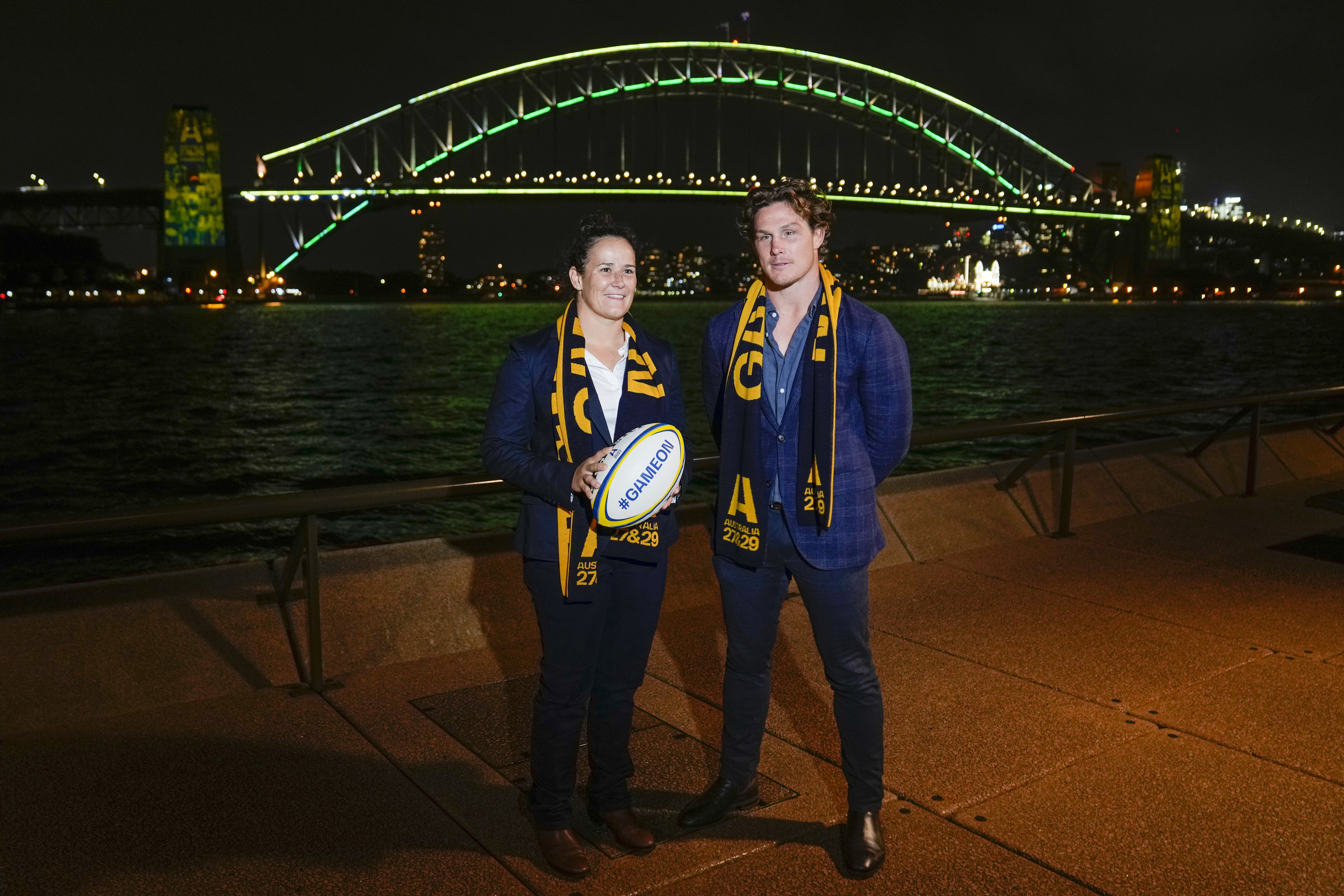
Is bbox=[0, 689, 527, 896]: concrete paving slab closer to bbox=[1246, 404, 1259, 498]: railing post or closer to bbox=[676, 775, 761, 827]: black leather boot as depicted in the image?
bbox=[676, 775, 761, 827]: black leather boot

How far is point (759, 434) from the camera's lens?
109 inches

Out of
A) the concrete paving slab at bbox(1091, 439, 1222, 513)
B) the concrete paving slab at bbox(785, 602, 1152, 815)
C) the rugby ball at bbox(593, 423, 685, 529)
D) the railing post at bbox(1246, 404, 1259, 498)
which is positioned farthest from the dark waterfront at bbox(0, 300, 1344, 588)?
the railing post at bbox(1246, 404, 1259, 498)

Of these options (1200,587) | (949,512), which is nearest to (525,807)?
(1200,587)

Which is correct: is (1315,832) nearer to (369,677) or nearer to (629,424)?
(629,424)

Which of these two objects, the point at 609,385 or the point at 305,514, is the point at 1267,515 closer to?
the point at 609,385

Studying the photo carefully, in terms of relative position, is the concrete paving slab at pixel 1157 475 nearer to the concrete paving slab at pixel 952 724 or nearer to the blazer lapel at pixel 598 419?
the concrete paving slab at pixel 952 724

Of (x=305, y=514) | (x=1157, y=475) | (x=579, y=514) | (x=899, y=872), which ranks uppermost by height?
(x=579, y=514)

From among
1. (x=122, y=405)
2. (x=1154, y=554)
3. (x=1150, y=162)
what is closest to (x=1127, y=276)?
(x=1150, y=162)

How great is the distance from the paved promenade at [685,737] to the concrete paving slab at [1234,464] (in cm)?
213

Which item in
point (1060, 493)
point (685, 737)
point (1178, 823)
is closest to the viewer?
point (1178, 823)

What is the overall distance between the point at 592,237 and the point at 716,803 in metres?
1.48

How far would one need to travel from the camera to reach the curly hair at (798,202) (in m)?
2.66

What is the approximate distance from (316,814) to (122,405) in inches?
1085

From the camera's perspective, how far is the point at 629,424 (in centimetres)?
273
